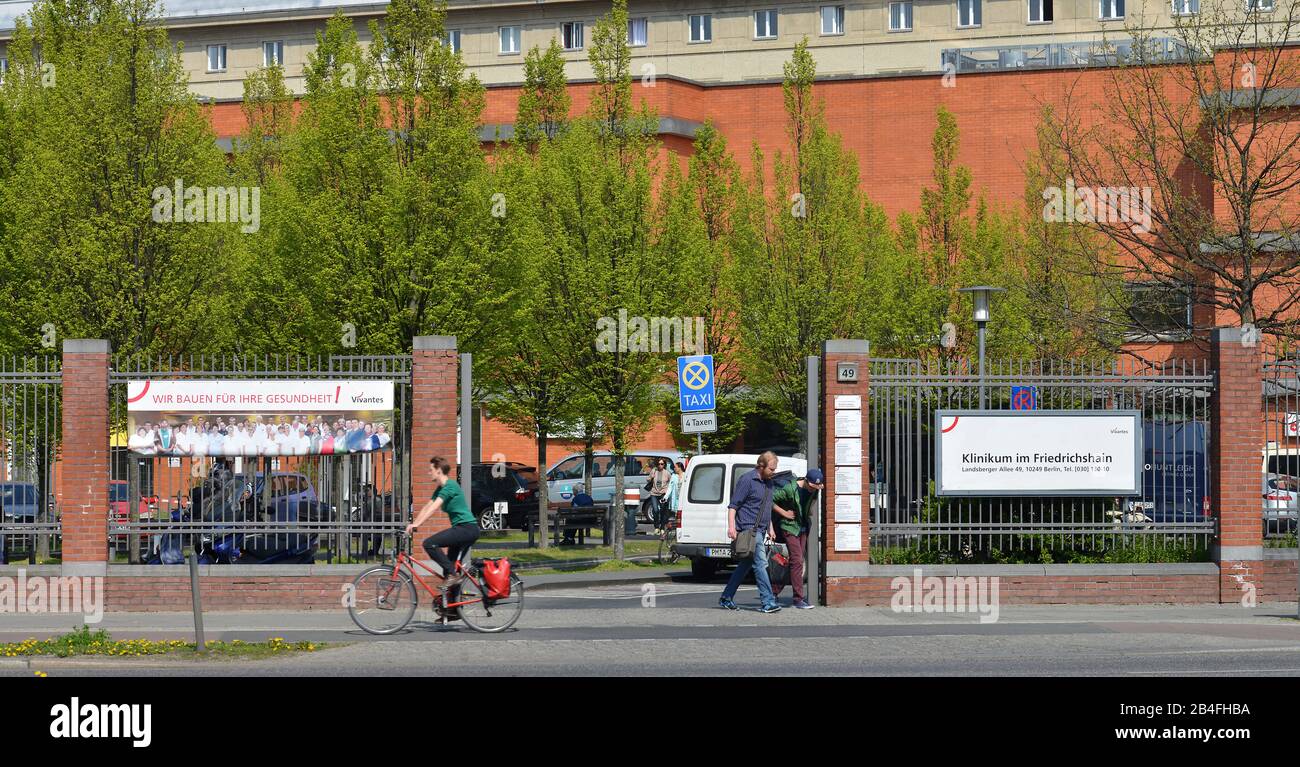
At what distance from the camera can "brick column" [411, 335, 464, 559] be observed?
18.1 metres

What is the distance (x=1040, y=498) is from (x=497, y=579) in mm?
6916

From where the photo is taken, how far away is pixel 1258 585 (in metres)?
18.7

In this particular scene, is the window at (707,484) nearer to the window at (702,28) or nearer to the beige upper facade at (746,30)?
the beige upper facade at (746,30)

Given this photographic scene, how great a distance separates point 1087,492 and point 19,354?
18.3m

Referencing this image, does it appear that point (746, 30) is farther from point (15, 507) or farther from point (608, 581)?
point (15, 507)

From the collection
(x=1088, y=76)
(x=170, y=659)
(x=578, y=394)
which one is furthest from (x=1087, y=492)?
(x=1088, y=76)

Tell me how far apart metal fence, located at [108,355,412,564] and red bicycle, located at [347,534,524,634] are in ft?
7.85

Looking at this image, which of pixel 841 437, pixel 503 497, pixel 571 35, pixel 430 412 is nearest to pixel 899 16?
pixel 571 35

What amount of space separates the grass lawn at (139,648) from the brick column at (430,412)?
360cm

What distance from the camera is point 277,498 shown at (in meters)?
18.6

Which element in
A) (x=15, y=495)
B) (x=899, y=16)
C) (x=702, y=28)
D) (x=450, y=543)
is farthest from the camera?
(x=702, y=28)

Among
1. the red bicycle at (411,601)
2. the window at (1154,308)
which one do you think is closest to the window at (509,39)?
the window at (1154,308)

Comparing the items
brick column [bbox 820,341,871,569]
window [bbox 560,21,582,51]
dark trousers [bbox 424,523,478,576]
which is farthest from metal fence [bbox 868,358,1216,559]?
window [bbox 560,21,582,51]

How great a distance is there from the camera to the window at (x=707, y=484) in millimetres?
23156
